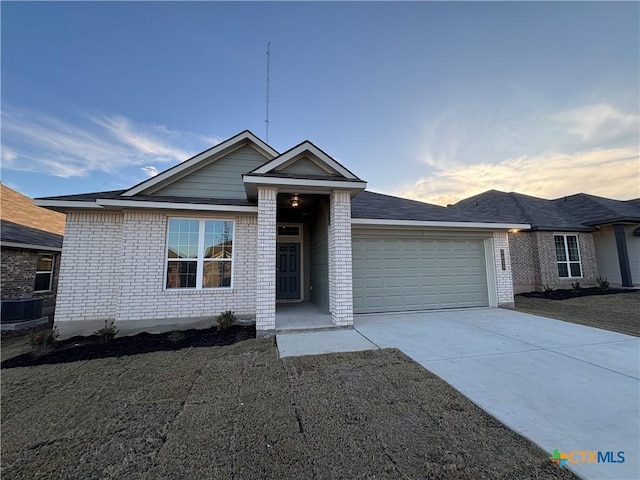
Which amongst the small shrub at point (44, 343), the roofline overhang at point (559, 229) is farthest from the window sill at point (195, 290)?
the roofline overhang at point (559, 229)

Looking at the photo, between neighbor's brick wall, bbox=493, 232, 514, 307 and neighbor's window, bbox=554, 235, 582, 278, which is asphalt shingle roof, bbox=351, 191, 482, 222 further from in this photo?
neighbor's window, bbox=554, 235, 582, 278

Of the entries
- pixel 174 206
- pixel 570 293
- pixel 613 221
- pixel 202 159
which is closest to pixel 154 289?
pixel 174 206

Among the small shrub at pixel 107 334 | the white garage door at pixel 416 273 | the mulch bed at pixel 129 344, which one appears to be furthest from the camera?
the white garage door at pixel 416 273

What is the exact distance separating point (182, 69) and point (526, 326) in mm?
13170

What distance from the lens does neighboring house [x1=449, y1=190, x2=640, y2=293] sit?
12.6 metres

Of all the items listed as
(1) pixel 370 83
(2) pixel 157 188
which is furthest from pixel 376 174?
(2) pixel 157 188

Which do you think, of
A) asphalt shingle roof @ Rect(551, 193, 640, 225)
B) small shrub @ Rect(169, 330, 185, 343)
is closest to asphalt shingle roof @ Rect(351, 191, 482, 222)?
small shrub @ Rect(169, 330, 185, 343)

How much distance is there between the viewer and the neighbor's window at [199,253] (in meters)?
6.74

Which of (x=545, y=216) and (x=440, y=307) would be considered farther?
(x=545, y=216)

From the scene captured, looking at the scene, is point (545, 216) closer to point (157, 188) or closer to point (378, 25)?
point (378, 25)

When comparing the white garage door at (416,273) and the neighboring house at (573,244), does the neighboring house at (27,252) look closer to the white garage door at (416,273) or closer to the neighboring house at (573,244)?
the white garage door at (416,273)

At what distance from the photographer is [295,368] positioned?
396cm

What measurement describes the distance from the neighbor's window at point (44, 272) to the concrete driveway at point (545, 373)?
13.1 m

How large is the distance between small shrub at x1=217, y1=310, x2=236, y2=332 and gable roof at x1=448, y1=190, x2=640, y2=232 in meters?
12.1
